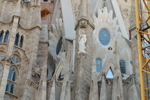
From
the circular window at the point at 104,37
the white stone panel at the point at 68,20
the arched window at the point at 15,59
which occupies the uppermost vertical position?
the white stone panel at the point at 68,20

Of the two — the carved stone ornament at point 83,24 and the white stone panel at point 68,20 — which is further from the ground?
the white stone panel at point 68,20

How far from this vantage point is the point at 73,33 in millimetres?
23547

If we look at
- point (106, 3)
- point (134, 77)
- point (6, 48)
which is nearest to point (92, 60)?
point (134, 77)

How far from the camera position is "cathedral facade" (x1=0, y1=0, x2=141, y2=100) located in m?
16.8

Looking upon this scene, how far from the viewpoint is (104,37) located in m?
22.6

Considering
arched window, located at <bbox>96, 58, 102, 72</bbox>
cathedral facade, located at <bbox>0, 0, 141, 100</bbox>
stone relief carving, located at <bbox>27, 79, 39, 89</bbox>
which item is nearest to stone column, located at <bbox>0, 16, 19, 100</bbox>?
cathedral facade, located at <bbox>0, 0, 141, 100</bbox>

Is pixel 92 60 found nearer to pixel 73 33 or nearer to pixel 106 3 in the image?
pixel 73 33

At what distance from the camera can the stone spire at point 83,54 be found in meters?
16.7

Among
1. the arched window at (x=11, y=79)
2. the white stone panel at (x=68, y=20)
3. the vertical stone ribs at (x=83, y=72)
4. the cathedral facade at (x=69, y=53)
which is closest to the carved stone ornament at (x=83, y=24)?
the cathedral facade at (x=69, y=53)

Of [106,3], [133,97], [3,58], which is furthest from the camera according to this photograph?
[106,3]

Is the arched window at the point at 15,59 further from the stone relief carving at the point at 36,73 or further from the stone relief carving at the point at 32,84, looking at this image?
the stone relief carving at the point at 32,84

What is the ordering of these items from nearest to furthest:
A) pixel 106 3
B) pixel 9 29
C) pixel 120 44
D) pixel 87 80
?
pixel 87 80
pixel 9 29
pixel 120 44
pixel 106 3

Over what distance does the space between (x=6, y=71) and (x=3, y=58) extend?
984 mm

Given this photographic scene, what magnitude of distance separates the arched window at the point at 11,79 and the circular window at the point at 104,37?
6271 millimetres
